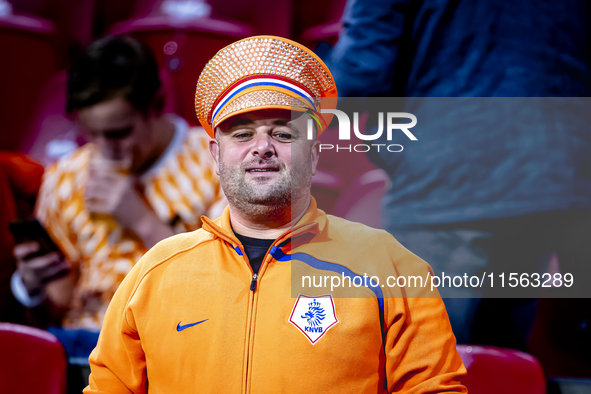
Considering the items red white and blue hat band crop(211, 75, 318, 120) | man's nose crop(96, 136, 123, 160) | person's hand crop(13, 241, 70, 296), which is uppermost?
red white and blue hat band crop(211, 75, 318, 120)

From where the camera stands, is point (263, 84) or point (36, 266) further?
point (36, 266)

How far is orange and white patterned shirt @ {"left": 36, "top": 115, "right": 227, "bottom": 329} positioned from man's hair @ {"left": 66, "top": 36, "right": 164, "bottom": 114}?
16 cm

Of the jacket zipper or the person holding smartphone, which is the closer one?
the jacket zipper

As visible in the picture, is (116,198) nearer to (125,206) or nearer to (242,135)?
(125,206)

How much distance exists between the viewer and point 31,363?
1.55 m

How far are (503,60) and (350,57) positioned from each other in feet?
1.35

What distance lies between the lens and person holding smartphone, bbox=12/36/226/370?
1.73m

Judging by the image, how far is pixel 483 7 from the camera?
4.33 feet

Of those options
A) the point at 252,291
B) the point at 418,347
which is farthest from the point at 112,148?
the point at 418,347

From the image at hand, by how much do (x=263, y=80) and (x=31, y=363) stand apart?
122cm

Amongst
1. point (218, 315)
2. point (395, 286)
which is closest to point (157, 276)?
point (218, 315)

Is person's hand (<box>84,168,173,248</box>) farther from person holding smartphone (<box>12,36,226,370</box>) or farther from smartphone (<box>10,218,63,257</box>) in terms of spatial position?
smartphone (<box>10,218,63,257</box>)

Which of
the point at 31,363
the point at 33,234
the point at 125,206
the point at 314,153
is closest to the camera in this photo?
the point at 314,153

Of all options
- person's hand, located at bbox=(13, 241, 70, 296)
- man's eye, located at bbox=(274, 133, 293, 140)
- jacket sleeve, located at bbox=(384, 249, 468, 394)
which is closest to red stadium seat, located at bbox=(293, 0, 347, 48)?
man's eye, located at bbox=(274, 133, 293, 140)
